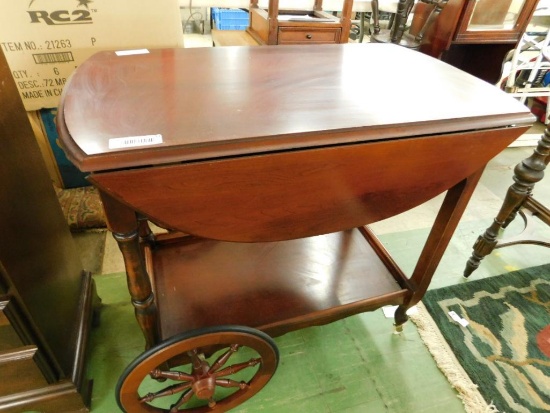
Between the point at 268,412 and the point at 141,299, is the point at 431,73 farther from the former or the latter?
the point at 268,412

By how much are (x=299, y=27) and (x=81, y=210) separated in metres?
1.23

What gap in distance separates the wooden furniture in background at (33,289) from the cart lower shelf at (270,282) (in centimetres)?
25

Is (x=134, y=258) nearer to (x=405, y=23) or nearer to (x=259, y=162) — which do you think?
(x=259, y=162)

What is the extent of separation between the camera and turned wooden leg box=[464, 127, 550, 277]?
4.02 feet

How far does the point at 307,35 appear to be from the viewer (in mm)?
1611

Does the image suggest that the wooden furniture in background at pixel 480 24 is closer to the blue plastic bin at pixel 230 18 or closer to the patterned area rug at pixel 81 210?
the blue plastic bin at pixel 230 18

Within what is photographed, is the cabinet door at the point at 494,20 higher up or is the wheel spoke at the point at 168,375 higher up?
the cabinet door at the point at 494,20

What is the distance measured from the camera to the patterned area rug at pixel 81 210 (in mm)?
1582

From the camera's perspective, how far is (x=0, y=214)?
2.34ft

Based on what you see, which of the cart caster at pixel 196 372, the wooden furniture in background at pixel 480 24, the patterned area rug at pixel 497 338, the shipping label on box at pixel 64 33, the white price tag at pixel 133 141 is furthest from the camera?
the wooden furniture in background at pixel 480 24

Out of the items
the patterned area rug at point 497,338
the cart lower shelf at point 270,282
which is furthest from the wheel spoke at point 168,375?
the patterned area rug at point 497,338

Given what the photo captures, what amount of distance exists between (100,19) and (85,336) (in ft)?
3.55

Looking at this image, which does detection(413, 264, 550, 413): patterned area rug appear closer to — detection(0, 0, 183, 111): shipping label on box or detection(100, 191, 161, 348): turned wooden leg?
detection(100, 191, 161, 348): turned wooden leg

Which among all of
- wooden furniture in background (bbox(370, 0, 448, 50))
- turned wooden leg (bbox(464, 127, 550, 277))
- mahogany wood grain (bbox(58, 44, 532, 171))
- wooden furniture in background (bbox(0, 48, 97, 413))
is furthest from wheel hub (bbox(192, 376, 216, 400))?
wooden furniture in background (bbox(370, 0, 448, 50))
